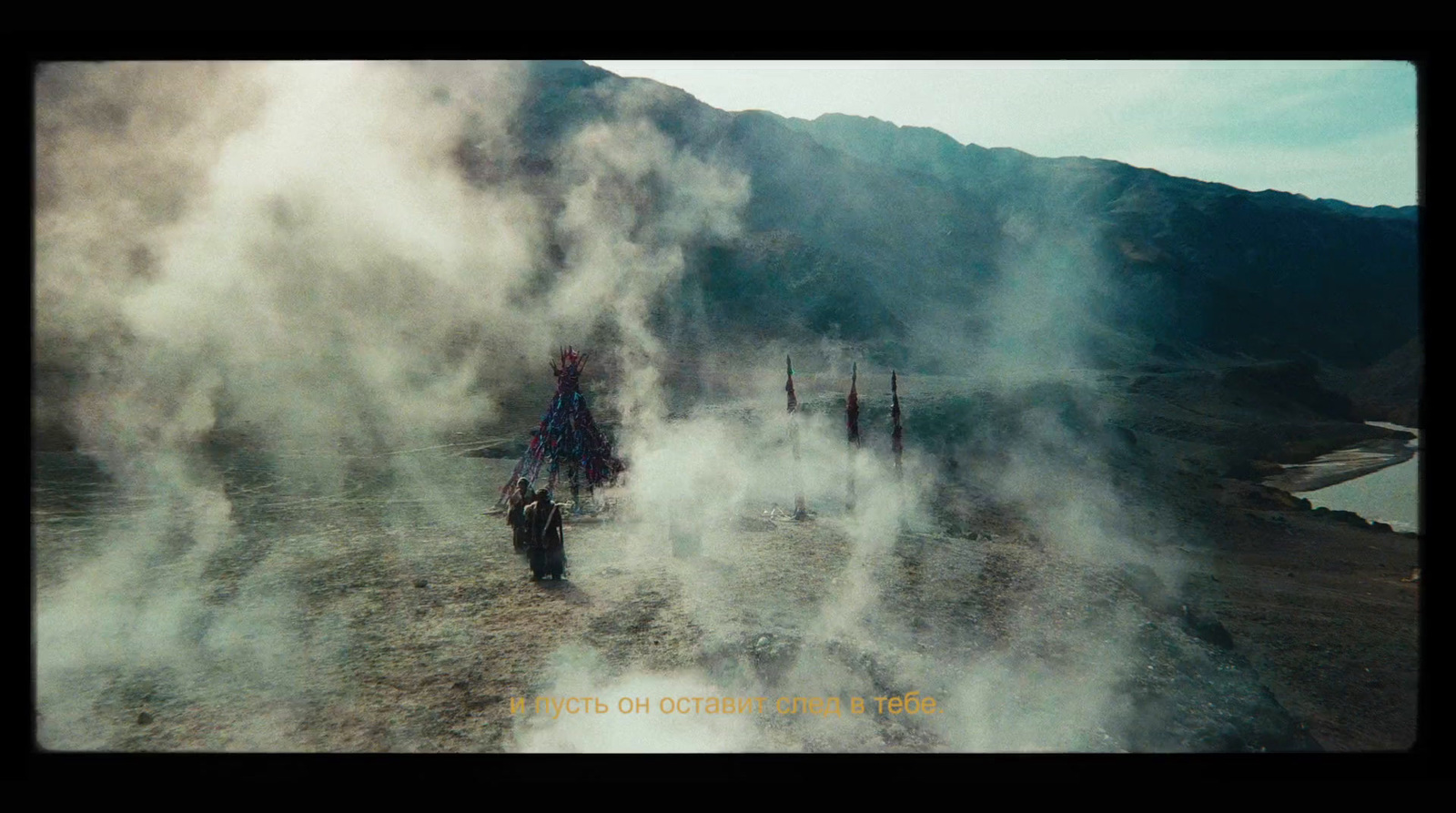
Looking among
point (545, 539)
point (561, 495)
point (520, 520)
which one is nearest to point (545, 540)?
point (545, 539)

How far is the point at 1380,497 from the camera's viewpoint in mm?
22141

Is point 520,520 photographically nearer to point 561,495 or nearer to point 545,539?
point 545,539

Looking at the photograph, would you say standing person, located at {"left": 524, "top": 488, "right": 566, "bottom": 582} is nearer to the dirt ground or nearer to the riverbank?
the dirt ground

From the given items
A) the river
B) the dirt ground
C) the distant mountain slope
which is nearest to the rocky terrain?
the dirt ground

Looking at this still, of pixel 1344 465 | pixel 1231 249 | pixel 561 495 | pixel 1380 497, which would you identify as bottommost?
pixel 1380 497

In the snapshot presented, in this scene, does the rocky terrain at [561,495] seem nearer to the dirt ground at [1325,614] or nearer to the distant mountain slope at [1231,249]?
the dirt ground at [1325,614]

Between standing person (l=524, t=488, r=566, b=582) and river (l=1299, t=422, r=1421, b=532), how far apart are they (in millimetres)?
23794

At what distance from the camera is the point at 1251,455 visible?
27484mm

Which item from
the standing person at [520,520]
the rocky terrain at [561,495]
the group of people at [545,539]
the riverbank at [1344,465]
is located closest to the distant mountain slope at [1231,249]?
the rocky terrain at [561,495]

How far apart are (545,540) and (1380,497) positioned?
2698 centimetres

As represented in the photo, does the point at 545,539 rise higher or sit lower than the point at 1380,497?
higher

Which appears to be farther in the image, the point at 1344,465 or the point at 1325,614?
the point at 1344,465

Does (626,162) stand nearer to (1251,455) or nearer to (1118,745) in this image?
(1251,455)
